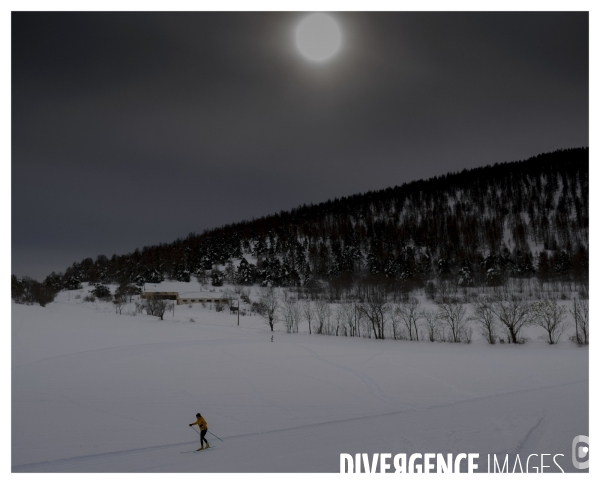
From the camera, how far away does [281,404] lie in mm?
17016

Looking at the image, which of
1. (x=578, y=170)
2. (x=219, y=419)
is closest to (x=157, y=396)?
(x=219, y=419)

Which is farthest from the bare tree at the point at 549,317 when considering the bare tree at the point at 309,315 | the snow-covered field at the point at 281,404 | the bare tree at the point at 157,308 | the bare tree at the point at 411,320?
the bare tree at the point at 157,308

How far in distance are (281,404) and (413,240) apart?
121036 millimetres

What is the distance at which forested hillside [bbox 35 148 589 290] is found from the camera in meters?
96.2

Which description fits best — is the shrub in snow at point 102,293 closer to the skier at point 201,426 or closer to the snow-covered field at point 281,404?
the snow-covered field at point 281,404

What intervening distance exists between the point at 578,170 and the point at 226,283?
143924 mm

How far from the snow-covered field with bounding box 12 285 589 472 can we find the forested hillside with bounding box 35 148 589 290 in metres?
57.9

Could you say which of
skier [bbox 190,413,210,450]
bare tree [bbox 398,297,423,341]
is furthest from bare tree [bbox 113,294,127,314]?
skier [bbox 190,413,210,450]

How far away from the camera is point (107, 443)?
12.3 m

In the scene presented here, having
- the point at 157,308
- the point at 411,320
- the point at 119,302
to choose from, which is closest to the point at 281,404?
the point at 411,320

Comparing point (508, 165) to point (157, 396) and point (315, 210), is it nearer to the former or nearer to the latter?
point (315, 210)

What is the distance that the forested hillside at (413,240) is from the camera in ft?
316

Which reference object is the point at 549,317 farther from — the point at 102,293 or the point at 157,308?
the point at 102,293

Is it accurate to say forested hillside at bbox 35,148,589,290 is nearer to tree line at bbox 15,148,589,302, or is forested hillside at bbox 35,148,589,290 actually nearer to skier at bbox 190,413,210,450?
tree line at bbox 15,148,589,302
